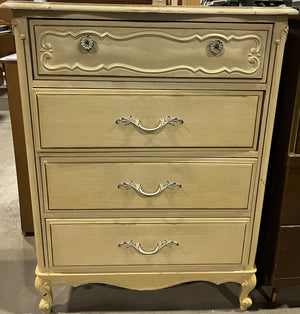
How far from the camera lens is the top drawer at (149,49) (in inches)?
38.8

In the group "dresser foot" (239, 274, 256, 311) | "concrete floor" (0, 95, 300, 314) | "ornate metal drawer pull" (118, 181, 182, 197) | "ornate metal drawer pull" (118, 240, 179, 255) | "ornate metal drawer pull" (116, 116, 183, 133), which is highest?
"ornate metal drawer pull" (116, 116, 183, 133)

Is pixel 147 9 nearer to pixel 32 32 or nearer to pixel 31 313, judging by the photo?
pixel 32 32

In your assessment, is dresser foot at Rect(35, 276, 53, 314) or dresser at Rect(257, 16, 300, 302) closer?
dresser at Rect(257, 16, 300, 302)

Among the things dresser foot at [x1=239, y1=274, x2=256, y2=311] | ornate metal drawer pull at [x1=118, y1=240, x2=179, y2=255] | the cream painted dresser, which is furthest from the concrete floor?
ornate metal drawer pull at [x1=118, y1=240, x2=179, y2=255]

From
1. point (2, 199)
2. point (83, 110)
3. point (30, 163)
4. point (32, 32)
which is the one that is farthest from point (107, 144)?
point (2, 199)

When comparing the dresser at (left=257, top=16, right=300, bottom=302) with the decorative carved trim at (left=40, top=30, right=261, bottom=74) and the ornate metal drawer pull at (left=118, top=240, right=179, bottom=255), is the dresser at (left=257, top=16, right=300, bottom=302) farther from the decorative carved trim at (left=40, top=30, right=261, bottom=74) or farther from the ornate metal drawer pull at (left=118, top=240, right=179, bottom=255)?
the ornate metal drawer pull at (left=118, top=240, right=179, bottom=255)

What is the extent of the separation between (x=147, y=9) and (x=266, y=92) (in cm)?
42

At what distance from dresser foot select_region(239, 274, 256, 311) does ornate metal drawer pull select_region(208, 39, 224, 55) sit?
79cm

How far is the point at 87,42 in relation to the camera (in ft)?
3.25

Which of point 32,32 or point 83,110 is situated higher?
point 32,32

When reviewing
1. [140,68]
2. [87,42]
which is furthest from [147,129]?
[87,42]

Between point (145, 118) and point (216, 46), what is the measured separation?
284 millimetres

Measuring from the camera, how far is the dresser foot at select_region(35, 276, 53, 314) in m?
1.27

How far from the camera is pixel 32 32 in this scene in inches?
38.7
